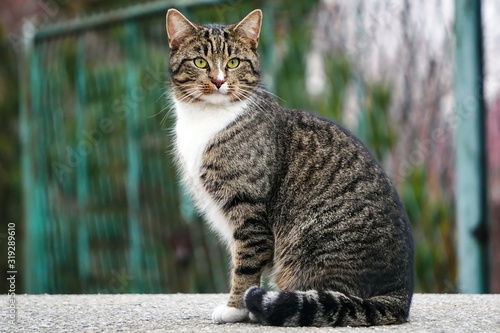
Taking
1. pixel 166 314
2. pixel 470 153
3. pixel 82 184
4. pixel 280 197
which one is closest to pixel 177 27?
pixel 280 197

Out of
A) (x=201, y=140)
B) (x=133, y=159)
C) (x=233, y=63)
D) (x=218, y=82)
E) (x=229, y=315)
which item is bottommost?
(x=229, y=315)

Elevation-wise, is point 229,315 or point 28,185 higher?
point 28,185

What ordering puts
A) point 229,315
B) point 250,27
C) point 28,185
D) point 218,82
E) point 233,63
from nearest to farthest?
point 229,315, point 218,82, point 233,63, point 250,27, point 28,185

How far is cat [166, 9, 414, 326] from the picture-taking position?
11.1 ft

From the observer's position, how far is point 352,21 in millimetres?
5531

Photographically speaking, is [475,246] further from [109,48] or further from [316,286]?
[109,48]

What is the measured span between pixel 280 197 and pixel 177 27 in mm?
1007

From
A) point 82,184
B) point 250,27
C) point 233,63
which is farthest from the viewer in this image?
point 82,184

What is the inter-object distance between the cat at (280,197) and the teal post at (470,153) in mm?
1543

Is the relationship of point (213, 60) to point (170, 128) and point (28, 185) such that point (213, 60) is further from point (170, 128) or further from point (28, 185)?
point (28, 185)

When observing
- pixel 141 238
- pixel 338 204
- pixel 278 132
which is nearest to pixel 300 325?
pixel 338 204

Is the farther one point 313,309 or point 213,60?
point 213,60

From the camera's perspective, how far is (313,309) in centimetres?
319

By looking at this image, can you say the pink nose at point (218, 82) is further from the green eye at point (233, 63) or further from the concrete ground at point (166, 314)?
the concrete ground at point (166, 314)
